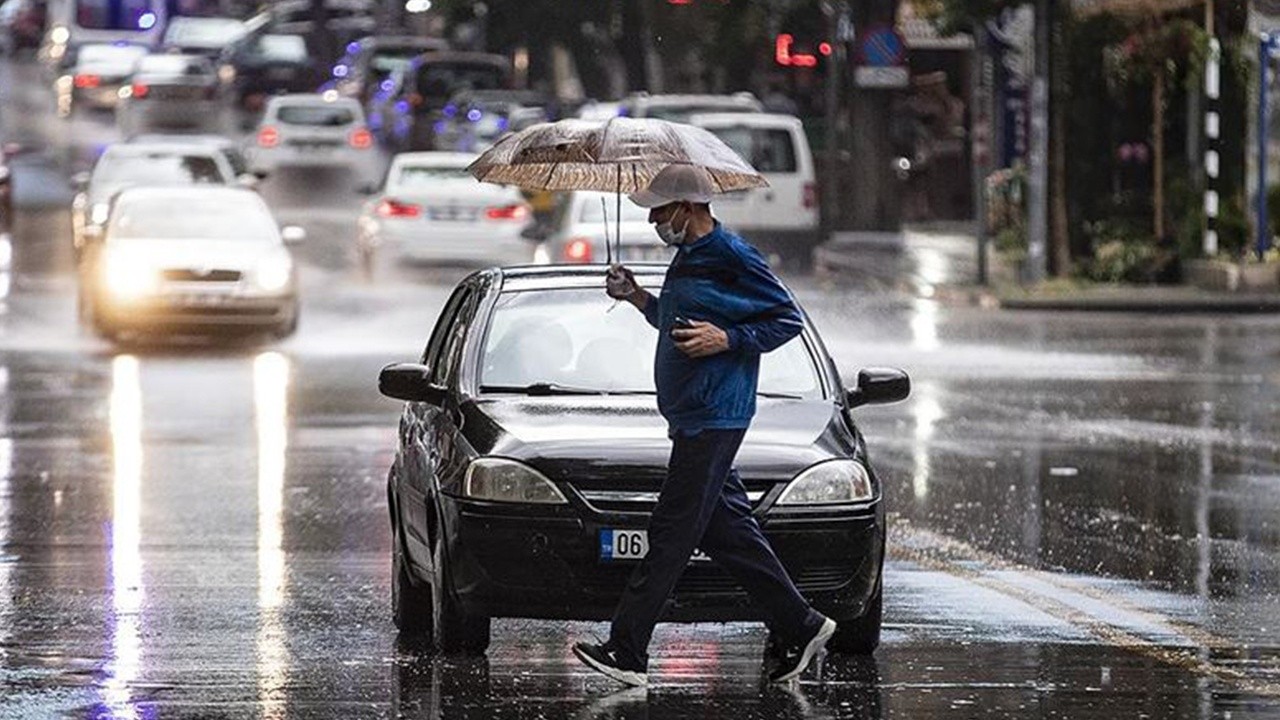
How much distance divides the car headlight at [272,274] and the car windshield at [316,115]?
823 inches

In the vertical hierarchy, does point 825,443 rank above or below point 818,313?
above

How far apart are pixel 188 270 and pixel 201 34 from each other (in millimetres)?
38314

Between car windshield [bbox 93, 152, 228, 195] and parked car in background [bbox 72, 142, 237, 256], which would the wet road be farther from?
car windshield [bbox 93, 152, 228, 195]

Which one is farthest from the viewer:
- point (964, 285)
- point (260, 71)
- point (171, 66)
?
point (260, 71)

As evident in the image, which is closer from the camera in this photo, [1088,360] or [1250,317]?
[1088,360]

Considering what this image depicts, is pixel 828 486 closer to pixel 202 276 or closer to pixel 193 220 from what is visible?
pixel 202 276

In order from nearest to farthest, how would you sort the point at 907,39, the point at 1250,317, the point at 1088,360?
the point at 1088,360 → the point at 1250,317 → the point at 907,39

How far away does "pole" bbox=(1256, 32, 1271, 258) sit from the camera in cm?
3350

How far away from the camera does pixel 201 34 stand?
64.6 m

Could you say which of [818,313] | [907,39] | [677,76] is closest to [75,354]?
[818,313]

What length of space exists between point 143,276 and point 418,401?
15807 mm

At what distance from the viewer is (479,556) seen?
409 inches

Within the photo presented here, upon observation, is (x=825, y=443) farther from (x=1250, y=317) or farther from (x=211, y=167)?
(x=211, y=167)

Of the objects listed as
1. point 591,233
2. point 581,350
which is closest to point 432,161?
point 591,233
